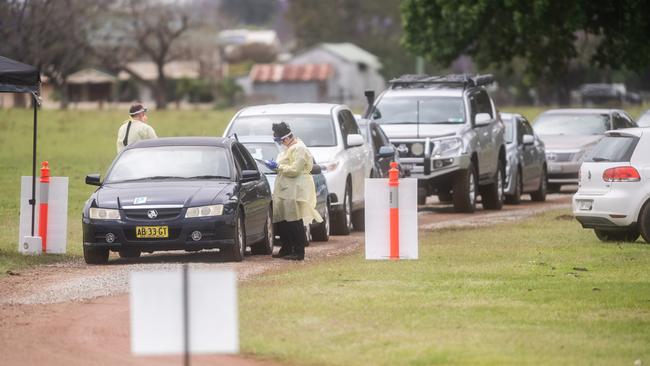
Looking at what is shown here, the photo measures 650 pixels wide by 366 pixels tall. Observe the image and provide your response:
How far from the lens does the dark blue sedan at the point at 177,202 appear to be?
17.3 m

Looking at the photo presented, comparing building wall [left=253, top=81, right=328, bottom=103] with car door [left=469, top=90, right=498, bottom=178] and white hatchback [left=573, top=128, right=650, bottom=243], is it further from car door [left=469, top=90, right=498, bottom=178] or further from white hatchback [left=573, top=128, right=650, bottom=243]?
white hatchback [left=573, top=128, right=650, bottom=243]

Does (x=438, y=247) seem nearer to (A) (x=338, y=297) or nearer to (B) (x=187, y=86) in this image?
(A) (x=338, y=297)

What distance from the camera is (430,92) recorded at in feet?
90.6

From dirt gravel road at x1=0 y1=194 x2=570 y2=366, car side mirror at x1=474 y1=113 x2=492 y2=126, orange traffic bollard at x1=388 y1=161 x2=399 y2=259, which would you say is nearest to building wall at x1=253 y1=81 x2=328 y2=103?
car side mirror at x1=474 y1=113 x2=492 y2=126

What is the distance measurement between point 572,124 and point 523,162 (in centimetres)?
454

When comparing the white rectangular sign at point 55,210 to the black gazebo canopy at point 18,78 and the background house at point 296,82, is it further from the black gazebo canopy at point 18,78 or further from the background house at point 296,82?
the background house at point 296,82

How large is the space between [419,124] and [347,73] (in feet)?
337

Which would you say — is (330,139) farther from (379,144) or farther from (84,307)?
(84,307)

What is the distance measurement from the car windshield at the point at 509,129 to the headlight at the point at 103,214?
1454 cm

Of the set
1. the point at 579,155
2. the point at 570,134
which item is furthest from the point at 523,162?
the point at 570,134

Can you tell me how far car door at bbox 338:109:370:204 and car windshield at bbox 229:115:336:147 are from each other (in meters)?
0.22

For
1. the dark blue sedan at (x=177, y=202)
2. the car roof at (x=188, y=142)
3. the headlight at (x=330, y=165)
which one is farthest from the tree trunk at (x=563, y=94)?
the dark blue sedan at (x=177, y=202)

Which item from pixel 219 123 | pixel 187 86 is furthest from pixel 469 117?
pixel 187 86

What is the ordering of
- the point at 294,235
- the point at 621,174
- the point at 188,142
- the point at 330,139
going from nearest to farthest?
the point at 294,235
the point at 188,142
the point at 621,174
the point at 330,139
